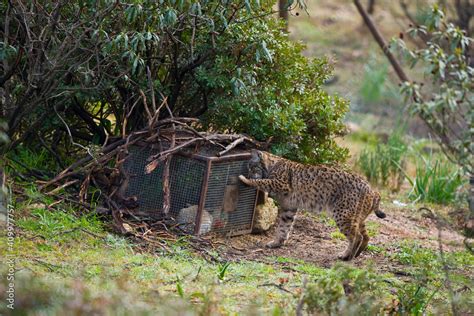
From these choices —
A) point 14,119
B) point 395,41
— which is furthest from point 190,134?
point 395,41

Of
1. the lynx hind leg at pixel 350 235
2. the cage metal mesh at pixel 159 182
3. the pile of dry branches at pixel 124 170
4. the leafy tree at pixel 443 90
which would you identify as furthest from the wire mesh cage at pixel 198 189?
the leafy tree at pixel 443 90

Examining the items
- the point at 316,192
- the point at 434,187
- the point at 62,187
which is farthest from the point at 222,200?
the point at 434,187

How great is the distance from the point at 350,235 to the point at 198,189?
1532 millimetres

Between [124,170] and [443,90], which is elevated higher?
[443,90]

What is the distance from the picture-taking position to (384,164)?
1280 centimetres

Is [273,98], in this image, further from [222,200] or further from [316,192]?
[222,200]

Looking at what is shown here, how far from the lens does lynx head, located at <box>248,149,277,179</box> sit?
8898mm

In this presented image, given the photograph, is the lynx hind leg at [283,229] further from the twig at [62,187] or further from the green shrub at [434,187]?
the green shrub at [434,187]

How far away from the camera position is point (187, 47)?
9.34 m

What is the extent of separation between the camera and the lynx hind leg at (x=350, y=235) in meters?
8.61

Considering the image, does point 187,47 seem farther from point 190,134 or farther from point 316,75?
point 316,75

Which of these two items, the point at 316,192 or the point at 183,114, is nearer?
the point at 316,192

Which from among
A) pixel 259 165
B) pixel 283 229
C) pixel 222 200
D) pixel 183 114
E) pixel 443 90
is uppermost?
pixel 443 90

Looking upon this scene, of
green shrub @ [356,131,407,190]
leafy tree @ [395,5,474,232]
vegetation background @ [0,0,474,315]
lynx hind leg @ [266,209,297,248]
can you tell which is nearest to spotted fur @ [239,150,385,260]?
lynx hind leg @ [266,209,297,248]
